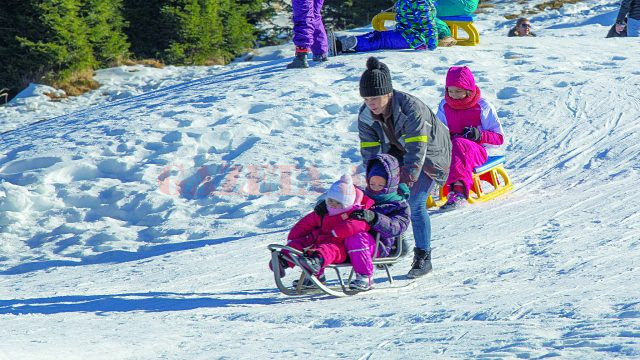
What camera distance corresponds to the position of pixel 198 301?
556 centimetres

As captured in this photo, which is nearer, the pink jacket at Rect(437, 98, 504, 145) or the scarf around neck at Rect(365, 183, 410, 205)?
the scarf around neck at Rect(365, 183, 410, 205)

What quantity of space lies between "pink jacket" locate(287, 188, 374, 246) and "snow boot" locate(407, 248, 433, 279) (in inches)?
21.4

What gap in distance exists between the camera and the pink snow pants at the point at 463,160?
7.59 metres

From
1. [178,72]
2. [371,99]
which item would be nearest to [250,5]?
[178,72]

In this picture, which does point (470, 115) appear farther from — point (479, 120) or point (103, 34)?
point (103, 34)

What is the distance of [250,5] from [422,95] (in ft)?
32.8

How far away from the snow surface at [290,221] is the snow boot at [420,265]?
0.07m

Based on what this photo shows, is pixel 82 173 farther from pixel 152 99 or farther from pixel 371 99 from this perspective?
pixel 371 99

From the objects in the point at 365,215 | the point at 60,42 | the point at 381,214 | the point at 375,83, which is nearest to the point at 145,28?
the point at 60,42

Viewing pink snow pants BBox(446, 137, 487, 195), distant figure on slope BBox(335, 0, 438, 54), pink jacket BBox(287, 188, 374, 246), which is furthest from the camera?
distant figure on slope BBox(335, 0, 438, 54)

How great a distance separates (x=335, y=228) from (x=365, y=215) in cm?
21

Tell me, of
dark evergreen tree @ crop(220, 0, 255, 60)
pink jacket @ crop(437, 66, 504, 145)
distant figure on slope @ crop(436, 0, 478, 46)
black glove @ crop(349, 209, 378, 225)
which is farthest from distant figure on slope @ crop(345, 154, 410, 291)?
dark evergreen tree @ crop(220, 0, 255, 60)

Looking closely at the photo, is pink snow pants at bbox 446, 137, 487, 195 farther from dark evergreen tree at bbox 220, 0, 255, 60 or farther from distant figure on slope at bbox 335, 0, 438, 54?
dark evergreen tree at bbox 220, 0, 255, 60

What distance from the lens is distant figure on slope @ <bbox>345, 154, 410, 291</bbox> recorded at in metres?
5.30
